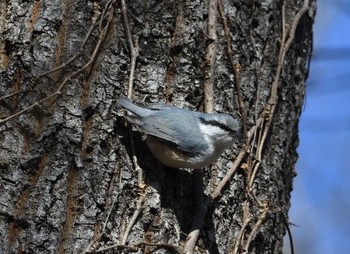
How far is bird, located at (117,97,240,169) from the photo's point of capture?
336cm

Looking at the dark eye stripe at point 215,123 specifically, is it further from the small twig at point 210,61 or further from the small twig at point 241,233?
the small twig at point 241,233

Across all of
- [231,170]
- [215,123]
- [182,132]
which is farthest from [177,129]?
[231,170]

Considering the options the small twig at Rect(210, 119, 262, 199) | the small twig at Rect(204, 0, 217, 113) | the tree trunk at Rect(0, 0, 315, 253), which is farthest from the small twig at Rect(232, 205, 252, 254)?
the small twig at Rect(204, 0, 217, 113)

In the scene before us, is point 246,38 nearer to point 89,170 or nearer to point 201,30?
point 201,30

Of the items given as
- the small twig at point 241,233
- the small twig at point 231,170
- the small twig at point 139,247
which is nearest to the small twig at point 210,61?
the small twig at point 231,170

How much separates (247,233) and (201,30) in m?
0.93

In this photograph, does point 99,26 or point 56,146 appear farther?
point 99,26

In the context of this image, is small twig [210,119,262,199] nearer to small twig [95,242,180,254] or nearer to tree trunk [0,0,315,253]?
tree trunk [0,0,315,253]

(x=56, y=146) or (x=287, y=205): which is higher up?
(x=287, y=205)

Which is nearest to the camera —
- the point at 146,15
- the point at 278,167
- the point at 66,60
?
the point at 66,60

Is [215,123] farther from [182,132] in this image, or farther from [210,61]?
[210,61]

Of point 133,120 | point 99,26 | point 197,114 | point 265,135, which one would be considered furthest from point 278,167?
point 99,26

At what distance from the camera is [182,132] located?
137 inches

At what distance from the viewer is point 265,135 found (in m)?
3.73
